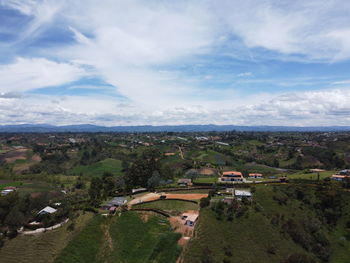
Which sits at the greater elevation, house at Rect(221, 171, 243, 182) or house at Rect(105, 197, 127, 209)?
house at Rect(105, 197, 127, 209)

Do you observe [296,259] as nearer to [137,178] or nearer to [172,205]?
[172,205]

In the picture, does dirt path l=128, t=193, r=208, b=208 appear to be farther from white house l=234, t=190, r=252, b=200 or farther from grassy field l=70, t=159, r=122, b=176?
grassy field l=70, t=159, r=122, b=176

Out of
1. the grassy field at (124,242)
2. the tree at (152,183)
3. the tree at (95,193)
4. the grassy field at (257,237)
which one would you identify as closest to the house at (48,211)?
the tree at (95,193)

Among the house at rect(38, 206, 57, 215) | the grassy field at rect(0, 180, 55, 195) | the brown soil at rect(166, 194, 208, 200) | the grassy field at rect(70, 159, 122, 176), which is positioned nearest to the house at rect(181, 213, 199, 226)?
the brown soil at rect(166, 194, 208, 200)

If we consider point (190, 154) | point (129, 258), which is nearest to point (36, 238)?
point (129, 258)

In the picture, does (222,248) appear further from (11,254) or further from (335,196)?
(335,196)

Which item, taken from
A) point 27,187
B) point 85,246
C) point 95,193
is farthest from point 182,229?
point 27,187

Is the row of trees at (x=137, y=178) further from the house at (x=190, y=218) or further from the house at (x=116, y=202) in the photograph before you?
the house at (x=190, y=218)
